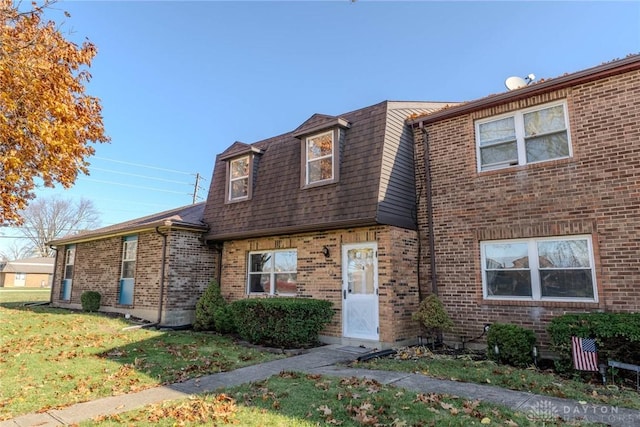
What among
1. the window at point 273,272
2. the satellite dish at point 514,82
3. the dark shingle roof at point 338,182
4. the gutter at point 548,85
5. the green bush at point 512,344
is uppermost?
the satellite dish at point 514,82

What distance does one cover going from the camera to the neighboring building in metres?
9.06

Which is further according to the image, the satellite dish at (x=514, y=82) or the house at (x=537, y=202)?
the satellite dish at (x=514, y=82)

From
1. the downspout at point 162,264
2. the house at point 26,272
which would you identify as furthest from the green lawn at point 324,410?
the house at point 26,272

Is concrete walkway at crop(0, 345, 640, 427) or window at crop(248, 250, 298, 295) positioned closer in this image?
concrete walkway at crop(0, 345, 640, 427)

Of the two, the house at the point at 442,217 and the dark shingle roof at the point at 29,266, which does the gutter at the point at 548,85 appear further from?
the dark shingle roof at the point at 29,266

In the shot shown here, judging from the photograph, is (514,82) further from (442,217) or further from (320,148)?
(320,148)

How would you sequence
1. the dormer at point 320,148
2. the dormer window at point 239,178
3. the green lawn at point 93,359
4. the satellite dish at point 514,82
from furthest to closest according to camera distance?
1. the dormer window at point 239,178
2. the dormer at point 320,148
3. the satellite dish at point 514,82
4. the green lawn at point 93,359

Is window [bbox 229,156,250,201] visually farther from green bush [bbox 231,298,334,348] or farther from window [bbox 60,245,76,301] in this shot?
window [bbox 60,245,76,301]

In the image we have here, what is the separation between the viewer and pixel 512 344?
7223mm

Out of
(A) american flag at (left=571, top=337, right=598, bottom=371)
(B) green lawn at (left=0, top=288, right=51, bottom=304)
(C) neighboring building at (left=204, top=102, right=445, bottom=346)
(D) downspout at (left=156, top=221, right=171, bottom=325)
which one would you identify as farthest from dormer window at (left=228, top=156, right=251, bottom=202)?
(B) green lawn at (left=0, top=288, right=51, bottom=304)

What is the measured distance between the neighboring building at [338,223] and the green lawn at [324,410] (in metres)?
3.83

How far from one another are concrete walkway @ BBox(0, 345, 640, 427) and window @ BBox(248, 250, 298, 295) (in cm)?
389

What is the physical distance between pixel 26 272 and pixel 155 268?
55935 mm

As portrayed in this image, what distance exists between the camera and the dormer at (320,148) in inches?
411
